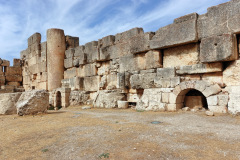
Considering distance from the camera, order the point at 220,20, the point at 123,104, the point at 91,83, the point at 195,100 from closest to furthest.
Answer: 1. the point at 220,20
2. the point at 195,100
3. the point at 123,104
4. the point at 91,83

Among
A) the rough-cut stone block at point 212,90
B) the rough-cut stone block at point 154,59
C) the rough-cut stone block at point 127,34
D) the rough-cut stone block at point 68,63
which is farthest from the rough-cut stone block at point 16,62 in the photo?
the rough-cut stone block at point 212,90

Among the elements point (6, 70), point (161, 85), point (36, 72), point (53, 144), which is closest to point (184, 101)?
point (161, 85)

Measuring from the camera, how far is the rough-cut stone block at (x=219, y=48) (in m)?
6.12

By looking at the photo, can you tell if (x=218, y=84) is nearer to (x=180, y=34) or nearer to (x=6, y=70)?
(x=180, y=34)

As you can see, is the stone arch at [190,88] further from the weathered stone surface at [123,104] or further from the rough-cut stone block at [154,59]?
the weathered stone surface at [123,104]

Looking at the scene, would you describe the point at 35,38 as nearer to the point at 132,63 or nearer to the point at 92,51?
the point at 92,51

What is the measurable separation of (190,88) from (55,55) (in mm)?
10196

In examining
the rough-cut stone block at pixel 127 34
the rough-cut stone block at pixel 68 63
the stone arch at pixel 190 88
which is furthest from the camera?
the rough-cut stone block at pixel 68 63

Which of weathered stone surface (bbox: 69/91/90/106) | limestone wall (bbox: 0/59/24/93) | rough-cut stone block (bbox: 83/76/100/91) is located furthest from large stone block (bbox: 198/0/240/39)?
limestone wall (bbox: 0/59/24/93)

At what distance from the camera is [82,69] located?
1277 centimetres

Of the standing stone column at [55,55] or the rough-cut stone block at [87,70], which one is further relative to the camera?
the standing stone column at [55,55]

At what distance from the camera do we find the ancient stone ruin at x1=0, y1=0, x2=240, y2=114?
6285mm

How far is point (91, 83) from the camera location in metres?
12.0

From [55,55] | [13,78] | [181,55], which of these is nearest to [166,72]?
[181,55]
